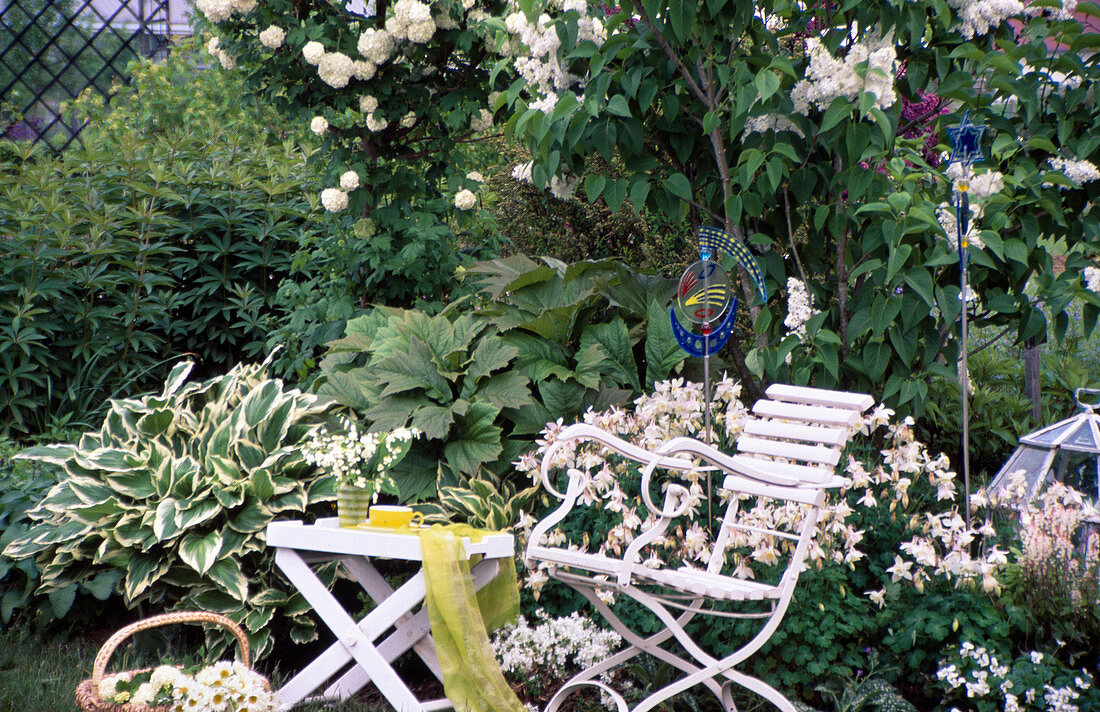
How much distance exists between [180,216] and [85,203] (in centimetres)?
60

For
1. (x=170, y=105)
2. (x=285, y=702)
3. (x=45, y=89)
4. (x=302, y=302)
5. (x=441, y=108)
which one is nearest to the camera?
(x=285, y=702)

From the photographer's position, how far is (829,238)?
3443 millimetres

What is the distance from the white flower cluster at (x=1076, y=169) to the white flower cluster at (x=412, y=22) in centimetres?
259

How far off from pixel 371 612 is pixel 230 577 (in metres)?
0.66

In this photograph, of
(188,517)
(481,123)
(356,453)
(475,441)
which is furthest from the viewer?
(481,123)

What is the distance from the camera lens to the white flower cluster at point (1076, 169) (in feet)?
9.51

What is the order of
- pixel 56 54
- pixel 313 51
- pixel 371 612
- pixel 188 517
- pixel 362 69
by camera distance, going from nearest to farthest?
pixel 371 612, pixel 188 517, pixel 313 51, pixel 362 69, pixel 56 54

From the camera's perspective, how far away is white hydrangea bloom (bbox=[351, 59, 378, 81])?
3918 mm

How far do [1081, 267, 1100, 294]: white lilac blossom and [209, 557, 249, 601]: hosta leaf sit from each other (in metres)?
2.95

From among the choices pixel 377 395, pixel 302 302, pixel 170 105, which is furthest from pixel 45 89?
pixel 377 395

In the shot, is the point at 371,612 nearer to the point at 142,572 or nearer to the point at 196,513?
the point at 196,513

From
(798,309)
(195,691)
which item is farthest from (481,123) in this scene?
(195,691)

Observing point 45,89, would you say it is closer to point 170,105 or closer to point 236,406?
point 170,105

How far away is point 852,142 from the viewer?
2.84 m
